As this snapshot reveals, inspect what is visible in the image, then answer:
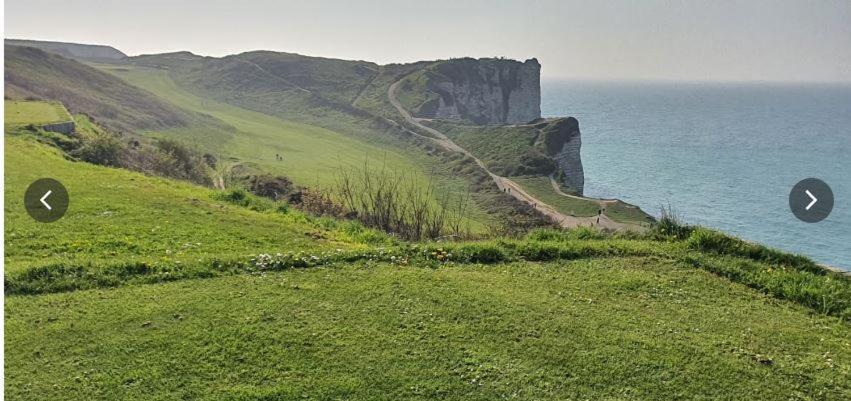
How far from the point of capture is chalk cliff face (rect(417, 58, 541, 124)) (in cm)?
17075

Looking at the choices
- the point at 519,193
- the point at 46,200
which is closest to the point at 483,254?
the point at 46,200

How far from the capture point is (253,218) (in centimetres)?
2275

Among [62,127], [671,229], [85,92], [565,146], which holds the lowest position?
[565,146]

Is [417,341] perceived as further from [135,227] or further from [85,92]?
[85,92]

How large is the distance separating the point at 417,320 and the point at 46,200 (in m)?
17.8

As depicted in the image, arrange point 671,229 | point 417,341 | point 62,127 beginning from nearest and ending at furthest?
point 417,341
point 671,229
point 62,127

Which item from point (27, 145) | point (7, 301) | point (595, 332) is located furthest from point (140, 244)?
point (27, 145)

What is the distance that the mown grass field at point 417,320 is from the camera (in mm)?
10320

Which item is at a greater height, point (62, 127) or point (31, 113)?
point (31, 113)

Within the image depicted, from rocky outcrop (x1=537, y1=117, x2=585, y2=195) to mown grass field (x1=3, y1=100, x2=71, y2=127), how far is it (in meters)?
82.2

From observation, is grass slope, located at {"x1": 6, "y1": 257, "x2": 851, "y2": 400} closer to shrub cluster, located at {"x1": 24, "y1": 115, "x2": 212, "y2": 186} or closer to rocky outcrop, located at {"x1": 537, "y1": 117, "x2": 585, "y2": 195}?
shrub cluster, located at {"x1": 24, "y1": 115, "x2": 212, "y2": 186}

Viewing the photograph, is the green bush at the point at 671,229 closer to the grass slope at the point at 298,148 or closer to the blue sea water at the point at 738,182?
the grass slope at the point at 298,148

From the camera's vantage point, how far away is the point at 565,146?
384 ft

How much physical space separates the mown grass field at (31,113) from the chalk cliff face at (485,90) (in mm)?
112327
